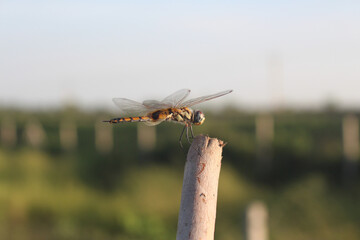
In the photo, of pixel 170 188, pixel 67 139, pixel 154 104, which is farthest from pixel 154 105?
pixel 67 139

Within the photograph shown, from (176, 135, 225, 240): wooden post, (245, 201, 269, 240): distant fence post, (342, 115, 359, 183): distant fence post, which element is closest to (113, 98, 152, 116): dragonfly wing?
(176, 135, 225, 240): wooden post

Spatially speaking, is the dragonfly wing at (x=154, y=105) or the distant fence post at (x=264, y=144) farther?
the distant fence post at (x=264, y=144)

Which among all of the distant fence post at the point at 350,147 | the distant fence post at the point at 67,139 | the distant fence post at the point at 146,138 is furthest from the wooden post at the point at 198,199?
the distant fence post at the point at 67,139

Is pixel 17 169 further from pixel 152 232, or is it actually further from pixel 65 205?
pixel 152 232

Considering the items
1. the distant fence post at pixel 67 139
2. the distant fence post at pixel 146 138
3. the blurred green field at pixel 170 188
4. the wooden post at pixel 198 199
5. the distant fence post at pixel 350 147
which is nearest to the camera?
the wooden post at pixel 198 199

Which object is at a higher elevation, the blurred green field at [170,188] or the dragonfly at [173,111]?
the dragonfly at [173,111]

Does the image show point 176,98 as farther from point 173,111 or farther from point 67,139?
point 67,139

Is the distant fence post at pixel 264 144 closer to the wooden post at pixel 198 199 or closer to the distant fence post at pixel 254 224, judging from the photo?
the distant fence post at pixel 254 224

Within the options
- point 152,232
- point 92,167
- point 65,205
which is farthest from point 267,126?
point 152,232

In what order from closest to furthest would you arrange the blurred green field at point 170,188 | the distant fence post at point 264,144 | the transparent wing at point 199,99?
the transparent wing at point 199,99, the blurred green field at point 170,188, the distant fence post at point 264,144
